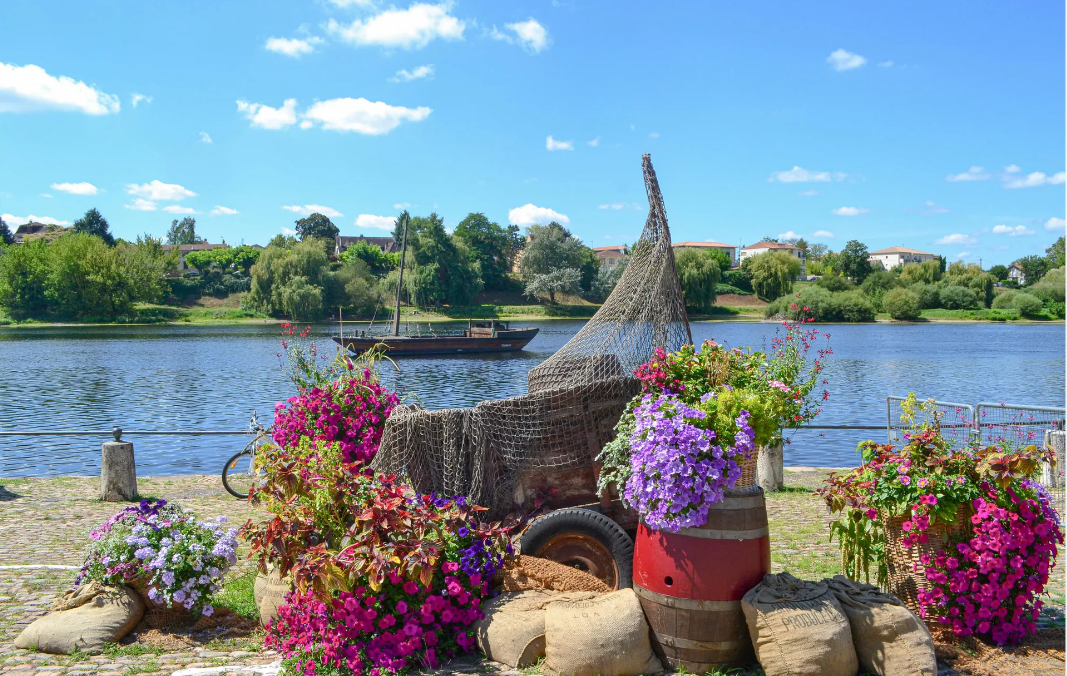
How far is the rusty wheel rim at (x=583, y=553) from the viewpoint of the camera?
5.58 metres

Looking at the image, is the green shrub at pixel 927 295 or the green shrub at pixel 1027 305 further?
the green shrub at pixel 927 295

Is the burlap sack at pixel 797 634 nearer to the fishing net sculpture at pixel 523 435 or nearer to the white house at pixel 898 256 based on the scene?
the fishing net sculpture at pixel 523 435

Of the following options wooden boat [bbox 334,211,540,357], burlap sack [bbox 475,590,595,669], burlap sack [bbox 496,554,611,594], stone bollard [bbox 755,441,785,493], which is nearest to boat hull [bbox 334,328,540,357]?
wooden boat [bbox 334,211,540,357]

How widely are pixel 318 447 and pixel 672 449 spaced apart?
2645 millimetres

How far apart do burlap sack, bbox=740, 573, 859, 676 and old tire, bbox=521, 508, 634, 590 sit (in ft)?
4.32

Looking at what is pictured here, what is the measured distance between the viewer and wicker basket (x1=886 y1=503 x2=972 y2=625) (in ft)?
15.7

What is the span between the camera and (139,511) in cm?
578

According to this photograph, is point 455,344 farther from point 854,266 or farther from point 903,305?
point 854,266

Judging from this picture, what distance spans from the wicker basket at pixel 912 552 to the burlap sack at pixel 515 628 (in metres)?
1.89

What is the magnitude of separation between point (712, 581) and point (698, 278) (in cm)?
7757

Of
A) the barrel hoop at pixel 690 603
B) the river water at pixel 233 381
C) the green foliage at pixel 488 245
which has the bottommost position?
the river water at pixel 233 381

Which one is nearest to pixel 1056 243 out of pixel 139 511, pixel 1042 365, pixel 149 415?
pixel 1042 365

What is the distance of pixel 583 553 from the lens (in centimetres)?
560

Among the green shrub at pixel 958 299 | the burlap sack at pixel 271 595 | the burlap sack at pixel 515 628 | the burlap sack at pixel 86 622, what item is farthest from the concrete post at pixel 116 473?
the green shrub at pixel 958 299
